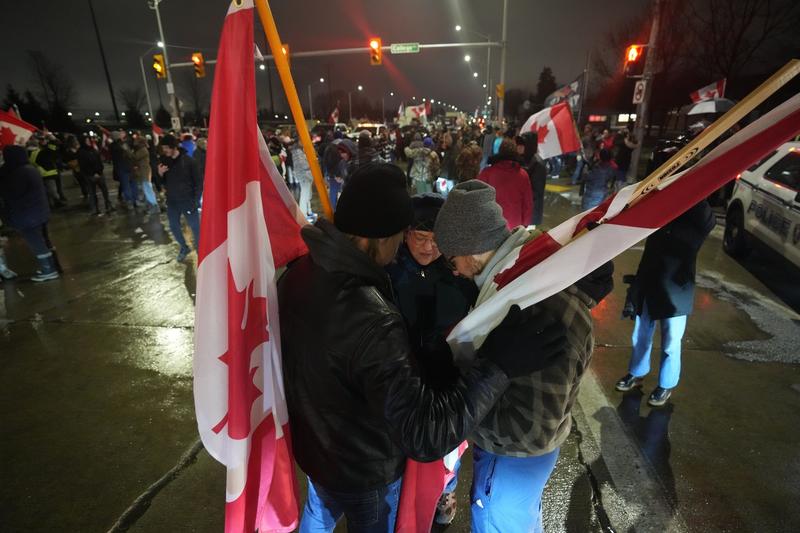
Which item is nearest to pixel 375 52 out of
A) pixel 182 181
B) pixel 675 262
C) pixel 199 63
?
pixel 199 63

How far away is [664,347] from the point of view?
3500 mm

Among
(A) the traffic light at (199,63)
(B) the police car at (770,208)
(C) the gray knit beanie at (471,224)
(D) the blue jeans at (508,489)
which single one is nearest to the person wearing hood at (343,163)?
(B) the police car at (770,208)

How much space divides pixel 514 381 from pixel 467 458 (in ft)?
6.27

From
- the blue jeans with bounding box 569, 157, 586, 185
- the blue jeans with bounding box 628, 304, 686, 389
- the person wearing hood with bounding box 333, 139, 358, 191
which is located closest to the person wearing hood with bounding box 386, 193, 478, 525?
the blue jeans with bounding box 628, 304, 686, 389

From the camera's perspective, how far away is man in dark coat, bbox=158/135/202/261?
7188 mm

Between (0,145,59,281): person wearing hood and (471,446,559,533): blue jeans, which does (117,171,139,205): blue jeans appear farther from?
(471,446,559,533): blue jeans

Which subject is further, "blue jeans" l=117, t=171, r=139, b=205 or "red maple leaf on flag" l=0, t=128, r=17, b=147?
"blue jeans" l=117, t=171, r=139, b=205

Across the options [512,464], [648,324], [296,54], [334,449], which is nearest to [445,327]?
[512,464]

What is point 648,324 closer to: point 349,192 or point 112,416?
point 349,192

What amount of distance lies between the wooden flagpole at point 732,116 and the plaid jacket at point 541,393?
480mm

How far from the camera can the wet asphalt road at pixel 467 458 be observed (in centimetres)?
276

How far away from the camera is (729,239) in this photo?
7.96 meters

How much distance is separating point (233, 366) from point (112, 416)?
3.00 metres

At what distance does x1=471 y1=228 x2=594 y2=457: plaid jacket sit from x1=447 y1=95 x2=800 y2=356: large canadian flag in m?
0.10
